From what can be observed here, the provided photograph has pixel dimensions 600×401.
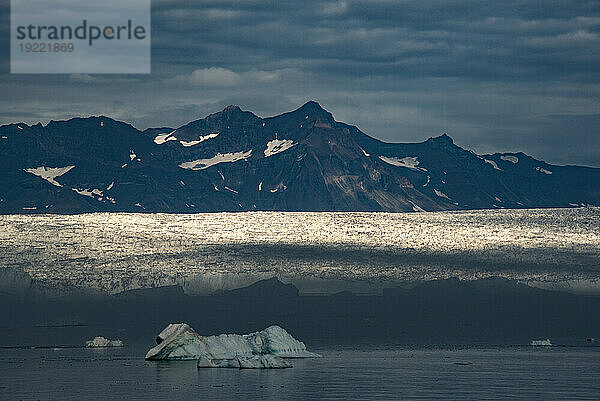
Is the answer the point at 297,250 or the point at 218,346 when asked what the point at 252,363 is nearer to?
the point at 218,346

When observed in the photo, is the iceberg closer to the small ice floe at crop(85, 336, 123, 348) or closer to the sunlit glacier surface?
the small ice floe at crop(85, 336, 123, 348)

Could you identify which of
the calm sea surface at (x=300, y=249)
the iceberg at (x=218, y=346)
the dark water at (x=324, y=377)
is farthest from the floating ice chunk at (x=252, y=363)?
the calm sea surface at (x=300, y=249)

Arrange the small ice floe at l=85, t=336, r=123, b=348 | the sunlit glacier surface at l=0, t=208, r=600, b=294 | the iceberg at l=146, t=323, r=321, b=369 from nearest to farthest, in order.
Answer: the iceberg at l=146, t=323, r=321, b=369 < the small ice floe at l=85, t=336, r=123, b=348 < the sunlit glacier surface at l=0, t=208, r=600, b=294

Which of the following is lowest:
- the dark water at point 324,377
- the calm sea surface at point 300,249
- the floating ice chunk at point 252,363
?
the dark water at point 324,377

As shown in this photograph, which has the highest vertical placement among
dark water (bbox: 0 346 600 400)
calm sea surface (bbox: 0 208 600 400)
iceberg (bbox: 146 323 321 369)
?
calm sea surface (bbox: 0 208 600 400)

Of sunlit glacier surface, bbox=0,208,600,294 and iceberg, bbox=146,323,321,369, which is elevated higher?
sunlit glacier surface, bbox=0,208,600,294

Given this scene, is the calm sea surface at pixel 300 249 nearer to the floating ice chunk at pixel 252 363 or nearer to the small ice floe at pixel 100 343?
the small ice floe at pixel 100 343

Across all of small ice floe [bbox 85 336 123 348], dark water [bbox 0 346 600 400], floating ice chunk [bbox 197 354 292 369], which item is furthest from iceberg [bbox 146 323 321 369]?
small ice floe [bbox 85 336 123 348]
